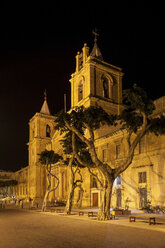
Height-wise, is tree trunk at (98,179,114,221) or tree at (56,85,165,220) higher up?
tree at (56,85,165,220)

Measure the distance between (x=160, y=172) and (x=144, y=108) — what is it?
1122cm

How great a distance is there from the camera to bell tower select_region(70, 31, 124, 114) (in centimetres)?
4849

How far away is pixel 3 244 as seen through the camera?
36.5ft

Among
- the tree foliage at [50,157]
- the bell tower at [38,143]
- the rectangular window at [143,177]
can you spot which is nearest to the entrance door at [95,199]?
the tree foliage at [50,157]

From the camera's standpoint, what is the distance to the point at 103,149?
3925cm

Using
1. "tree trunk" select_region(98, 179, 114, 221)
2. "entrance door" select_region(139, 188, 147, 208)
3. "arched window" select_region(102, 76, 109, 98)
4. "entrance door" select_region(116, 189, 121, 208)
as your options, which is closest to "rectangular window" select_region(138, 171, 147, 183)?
"entrance door" select_region(139, 188, 147, 208)

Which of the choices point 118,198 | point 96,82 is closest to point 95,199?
point 118,198

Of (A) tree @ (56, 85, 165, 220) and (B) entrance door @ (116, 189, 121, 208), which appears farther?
(B) entrance door @ (116, 189, 121, 208)

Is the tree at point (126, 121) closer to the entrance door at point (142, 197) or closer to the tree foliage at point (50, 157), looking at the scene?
the entrance door at point (142, 197)

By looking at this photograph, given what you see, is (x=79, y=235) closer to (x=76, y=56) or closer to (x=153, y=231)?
(x=153, y=231)

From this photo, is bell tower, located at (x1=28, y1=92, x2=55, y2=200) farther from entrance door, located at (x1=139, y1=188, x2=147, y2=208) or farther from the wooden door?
entrance door, located at (x1=139, y1=188, x2=147, y2=208)

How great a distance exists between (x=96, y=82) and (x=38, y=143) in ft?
89.4

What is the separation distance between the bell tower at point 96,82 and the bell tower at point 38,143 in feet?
66.3

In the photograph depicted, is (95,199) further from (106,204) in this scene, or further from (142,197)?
(106,204)
